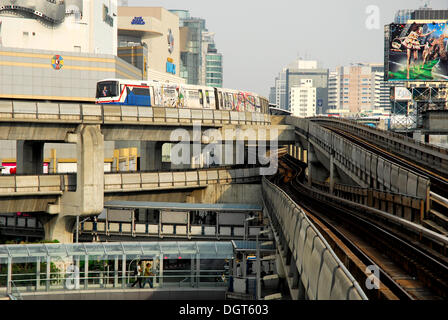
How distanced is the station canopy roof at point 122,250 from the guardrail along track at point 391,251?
652 cm

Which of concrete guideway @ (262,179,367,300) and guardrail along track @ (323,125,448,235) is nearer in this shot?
concrete guideway @ (262,179,367,300)

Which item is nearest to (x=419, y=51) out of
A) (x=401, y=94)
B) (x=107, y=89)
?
(x=401, y=94)

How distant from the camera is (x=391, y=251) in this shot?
23.4 metres

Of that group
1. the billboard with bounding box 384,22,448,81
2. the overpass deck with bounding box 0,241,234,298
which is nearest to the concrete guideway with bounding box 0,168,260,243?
the overpass deck with bounding box 0,241,234,298

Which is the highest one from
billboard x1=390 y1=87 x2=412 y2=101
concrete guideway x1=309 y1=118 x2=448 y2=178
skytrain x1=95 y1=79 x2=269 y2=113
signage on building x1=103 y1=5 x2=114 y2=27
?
signage on building x1=103 y1=5 x2=114 y2=27

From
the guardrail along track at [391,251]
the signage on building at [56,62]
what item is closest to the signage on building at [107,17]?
the signage on building at [56,62]

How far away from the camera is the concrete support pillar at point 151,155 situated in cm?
6729

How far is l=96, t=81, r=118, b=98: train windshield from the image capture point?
64688 millimetres

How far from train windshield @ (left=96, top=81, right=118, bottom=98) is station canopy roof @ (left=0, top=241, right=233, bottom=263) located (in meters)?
28.5

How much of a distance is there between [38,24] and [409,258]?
96893mm

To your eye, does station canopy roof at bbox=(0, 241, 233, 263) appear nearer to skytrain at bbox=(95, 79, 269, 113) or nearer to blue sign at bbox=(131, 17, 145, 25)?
skytrain at bbox=(95, 79, 269, 113)

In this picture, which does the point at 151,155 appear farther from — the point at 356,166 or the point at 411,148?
the point at 411,148

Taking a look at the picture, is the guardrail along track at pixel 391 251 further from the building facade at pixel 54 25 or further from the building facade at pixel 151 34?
the building facade at pixel 151 34

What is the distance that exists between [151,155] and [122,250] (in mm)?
30669
